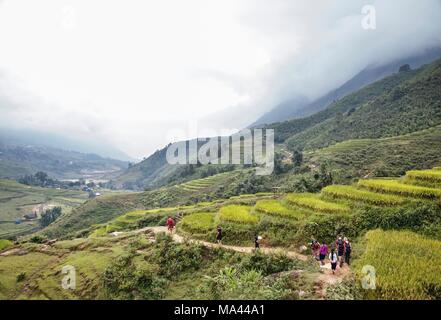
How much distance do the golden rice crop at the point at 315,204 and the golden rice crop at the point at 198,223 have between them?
7.03 m

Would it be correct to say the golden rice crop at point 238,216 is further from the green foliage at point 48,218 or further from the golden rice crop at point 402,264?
the green foliage at point 48,218

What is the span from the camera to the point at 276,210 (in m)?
25.9

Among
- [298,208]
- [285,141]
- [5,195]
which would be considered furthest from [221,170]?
[5,195]

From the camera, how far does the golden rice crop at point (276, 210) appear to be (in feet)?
80.9

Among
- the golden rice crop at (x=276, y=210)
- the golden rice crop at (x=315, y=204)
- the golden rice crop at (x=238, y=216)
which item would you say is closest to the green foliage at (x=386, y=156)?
the golden rice crop at (x=315, y=204)

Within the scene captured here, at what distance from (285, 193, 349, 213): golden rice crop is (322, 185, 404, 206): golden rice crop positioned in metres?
1.07

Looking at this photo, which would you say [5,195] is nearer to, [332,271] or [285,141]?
[285,141]

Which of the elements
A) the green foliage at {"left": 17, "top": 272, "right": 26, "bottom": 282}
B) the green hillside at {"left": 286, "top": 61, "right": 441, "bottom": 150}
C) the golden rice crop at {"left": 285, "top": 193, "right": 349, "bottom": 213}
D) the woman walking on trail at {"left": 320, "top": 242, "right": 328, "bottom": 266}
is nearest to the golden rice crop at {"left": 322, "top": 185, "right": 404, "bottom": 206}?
the golden rice crop at {"left": 285, "top": 193, "right": 349, "bottom": 213}

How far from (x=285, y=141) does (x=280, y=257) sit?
126 metres

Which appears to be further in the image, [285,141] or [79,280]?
[285,141]

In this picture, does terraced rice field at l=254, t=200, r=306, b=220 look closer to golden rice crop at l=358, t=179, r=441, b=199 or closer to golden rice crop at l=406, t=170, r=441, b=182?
golden rice crop at l=358, t=179, r=441, b=199

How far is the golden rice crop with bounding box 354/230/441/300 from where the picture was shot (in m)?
12.4

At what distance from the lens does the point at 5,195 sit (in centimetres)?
15850

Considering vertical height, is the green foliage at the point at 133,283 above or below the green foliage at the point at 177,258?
below
